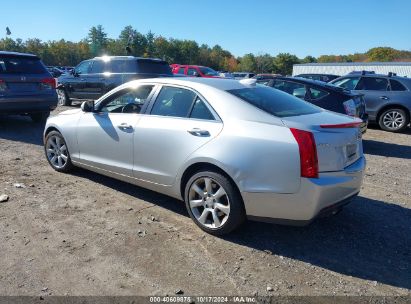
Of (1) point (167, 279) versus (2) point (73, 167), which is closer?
(1) point (167, 279)

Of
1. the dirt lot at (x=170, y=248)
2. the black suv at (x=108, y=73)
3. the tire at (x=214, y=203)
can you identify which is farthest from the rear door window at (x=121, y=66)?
the tire at (x=214, y=203)

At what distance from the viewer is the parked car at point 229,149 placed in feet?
11.2

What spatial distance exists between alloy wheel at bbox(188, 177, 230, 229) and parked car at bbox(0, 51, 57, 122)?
6.51 m

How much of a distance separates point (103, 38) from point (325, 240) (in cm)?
11619

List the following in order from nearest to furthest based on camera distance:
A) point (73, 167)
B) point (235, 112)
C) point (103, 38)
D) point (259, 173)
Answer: point (259, 173), point (235, 112), point (73, 167), point (103, 38)

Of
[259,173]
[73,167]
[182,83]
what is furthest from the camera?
[73,167]

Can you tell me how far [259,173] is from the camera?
3.48 meters

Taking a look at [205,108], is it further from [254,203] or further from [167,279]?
[167,279]

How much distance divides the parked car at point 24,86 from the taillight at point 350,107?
6.96 m

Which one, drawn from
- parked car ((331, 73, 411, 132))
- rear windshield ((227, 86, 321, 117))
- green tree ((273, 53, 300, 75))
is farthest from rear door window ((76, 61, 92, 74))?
green tree ((273, 53, 300, 75))

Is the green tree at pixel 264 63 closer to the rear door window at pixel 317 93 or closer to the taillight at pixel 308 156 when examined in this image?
the rear door window at pixel 317 93

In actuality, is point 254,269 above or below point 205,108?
below

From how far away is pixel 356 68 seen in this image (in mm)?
49875

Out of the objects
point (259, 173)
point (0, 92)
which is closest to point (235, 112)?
point (259, 173)
